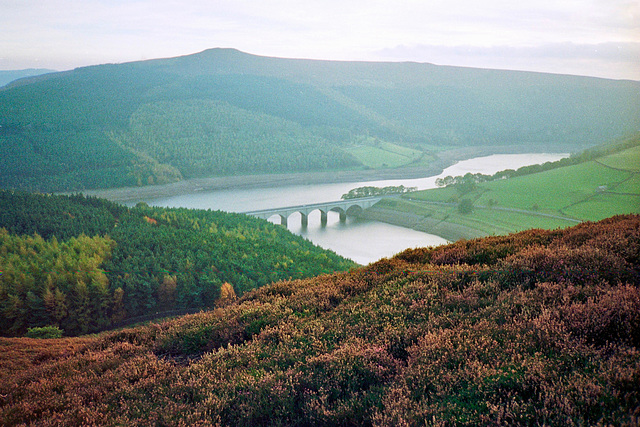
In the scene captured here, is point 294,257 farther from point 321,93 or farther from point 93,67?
point 93,67

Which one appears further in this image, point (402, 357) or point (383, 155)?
point (383, 155)

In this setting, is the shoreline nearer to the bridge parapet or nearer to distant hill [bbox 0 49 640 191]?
distant hill [bbox 0 49 640 191]

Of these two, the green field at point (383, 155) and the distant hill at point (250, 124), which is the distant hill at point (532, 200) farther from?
the green field at point (383, 155)

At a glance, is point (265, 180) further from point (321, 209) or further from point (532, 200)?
point (532, 200)

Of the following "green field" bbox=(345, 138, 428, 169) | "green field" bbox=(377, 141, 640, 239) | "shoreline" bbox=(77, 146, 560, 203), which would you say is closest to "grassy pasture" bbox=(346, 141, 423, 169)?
"green field" bbox=(345, 138, 428, 169)

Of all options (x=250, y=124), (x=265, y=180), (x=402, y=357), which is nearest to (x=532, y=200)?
(x=402, y=357)

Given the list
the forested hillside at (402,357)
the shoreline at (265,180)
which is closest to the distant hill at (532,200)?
the shoreline at (265,180)
